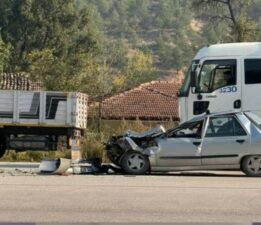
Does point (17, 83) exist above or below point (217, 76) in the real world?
above

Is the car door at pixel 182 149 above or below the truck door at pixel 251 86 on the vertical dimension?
below

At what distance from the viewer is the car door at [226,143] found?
1501 cm

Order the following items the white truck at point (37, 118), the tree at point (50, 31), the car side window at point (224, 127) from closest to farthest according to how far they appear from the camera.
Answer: the car side window at point (224, 127) → the white truck at point (37, 118) → the tree at point (50, 31)

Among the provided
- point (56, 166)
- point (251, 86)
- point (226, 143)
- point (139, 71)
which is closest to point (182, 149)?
point (226, 143)

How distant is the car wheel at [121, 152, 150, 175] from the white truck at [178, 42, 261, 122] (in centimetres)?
276

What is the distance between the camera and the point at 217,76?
17.4 m

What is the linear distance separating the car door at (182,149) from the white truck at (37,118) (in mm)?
6576

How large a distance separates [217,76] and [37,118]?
269 inches

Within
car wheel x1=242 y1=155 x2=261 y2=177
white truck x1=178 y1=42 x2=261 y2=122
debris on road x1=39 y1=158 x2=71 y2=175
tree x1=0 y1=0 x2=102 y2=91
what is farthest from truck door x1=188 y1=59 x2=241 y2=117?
tree x1=0 y1=0 x2=102 y2=91

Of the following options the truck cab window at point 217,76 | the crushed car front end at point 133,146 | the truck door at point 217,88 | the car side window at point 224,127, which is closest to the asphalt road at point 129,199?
the crushed car front end at point 133,146

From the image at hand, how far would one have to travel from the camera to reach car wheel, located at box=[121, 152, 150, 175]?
50.2 ft

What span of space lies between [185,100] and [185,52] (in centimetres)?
11322

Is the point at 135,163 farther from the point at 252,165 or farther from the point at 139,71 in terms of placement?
the point at 139,71

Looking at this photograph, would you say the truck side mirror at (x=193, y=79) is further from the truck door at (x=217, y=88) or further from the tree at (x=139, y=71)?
the tree at (x=139, y=71)
